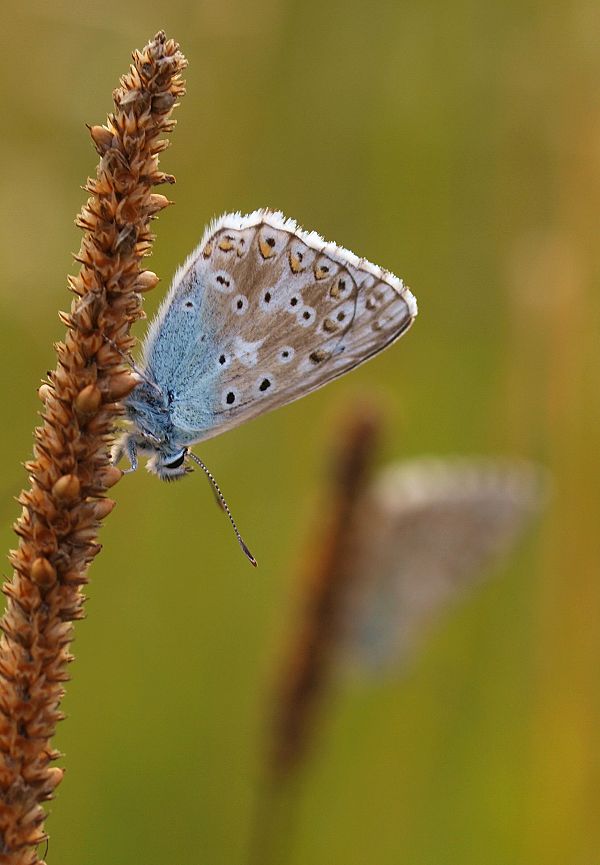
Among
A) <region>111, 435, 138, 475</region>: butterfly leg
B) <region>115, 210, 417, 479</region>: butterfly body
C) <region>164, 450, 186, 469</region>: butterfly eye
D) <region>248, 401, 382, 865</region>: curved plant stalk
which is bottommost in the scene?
<region>248, 401, 382, 865</region>: curved plant stalk

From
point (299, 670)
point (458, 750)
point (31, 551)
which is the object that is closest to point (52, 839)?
point (299, 670)

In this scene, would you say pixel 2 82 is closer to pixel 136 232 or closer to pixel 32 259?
pixel 32 259

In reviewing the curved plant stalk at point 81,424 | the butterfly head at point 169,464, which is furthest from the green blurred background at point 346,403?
the curved plant stalk at point 81,424

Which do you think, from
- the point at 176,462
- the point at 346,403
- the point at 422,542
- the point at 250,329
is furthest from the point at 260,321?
the point at 422,542

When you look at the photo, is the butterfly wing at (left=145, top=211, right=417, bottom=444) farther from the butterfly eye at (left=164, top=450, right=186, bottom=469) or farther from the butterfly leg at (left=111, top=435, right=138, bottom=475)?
the butterfly leg at (left=111, top=435, right=138, bottom=475)

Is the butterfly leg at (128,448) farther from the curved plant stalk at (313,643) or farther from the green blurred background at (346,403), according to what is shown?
the green blurred background at (346,403)

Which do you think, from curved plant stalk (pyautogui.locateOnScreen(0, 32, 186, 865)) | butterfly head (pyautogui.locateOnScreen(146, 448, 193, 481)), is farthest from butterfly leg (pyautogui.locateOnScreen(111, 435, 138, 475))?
curved plant stalk (pyautogui.locateOnScreen(0, 32, 186, 865))
